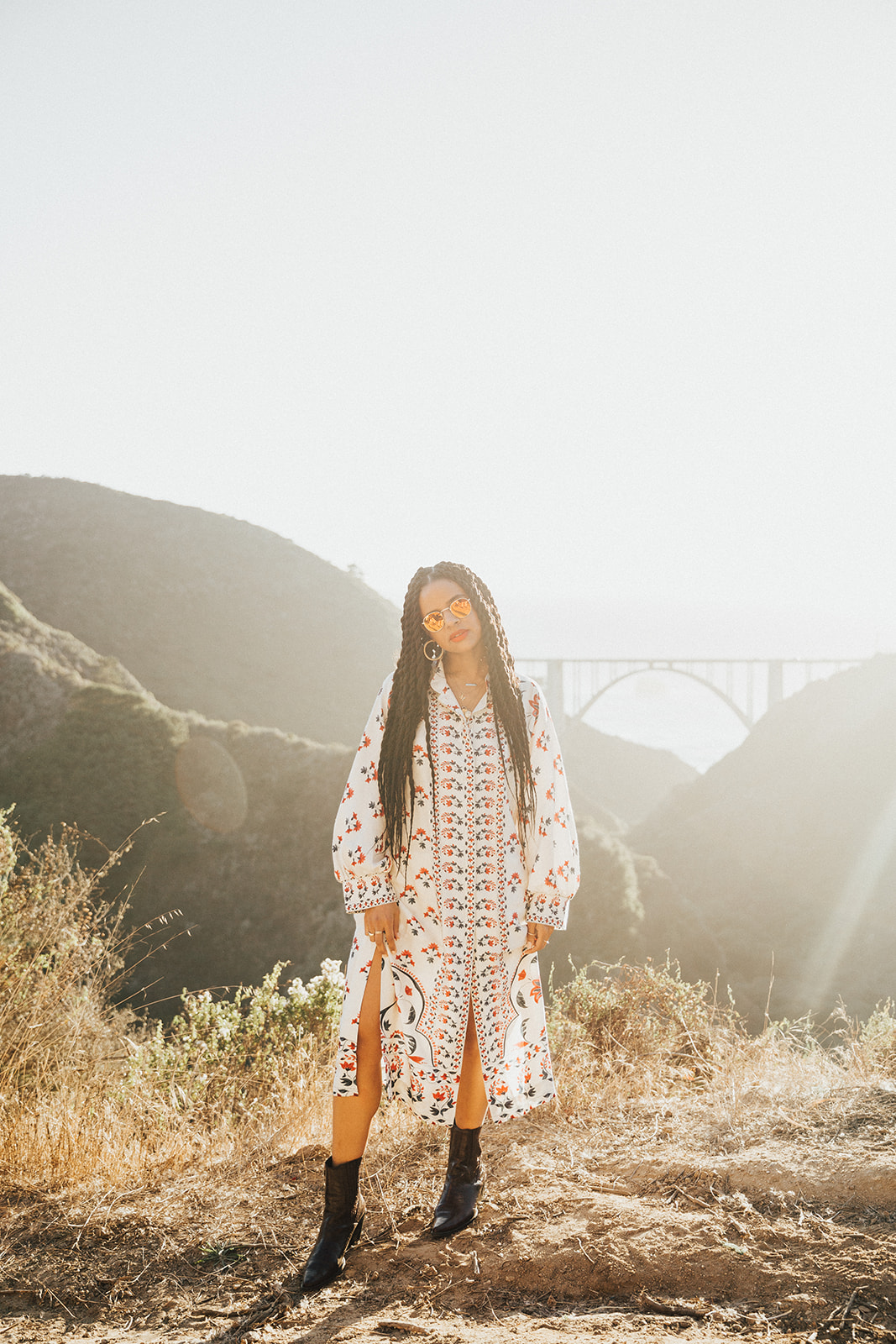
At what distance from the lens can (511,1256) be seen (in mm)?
1524

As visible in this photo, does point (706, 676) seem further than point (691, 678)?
Yes

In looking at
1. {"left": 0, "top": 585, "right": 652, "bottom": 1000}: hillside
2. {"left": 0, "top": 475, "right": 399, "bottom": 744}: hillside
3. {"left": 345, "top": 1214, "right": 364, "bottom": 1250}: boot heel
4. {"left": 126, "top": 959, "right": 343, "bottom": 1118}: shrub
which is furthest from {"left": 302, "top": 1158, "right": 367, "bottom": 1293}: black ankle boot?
{"left": 0, "top": 475, "right": 399, "bottom": 744}: hillside

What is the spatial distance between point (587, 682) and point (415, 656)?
3766cm

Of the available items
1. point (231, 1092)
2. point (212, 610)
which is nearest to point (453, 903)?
point (231, 1092)

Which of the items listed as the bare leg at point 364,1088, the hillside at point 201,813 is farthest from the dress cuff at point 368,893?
the hillside at point 201,813

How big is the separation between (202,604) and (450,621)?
36.4 metres

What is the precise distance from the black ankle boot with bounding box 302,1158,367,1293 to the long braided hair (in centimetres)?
65

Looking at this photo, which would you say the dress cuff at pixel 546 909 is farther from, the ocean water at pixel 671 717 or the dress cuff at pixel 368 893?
the ocean water at pixel 671 717

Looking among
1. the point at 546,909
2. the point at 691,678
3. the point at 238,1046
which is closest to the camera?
the point at 546,909

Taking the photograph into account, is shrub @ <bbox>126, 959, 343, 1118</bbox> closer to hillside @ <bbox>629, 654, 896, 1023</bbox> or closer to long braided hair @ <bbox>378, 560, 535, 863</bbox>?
long braided hair @ <bbox>378, 560, 535, 863</bbox>

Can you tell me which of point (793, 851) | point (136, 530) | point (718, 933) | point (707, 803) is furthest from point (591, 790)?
point (136, 530)

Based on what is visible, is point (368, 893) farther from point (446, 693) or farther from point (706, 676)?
point (706, 676)

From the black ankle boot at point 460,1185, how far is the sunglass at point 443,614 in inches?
43.2

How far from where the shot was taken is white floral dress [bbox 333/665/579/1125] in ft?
5.18
